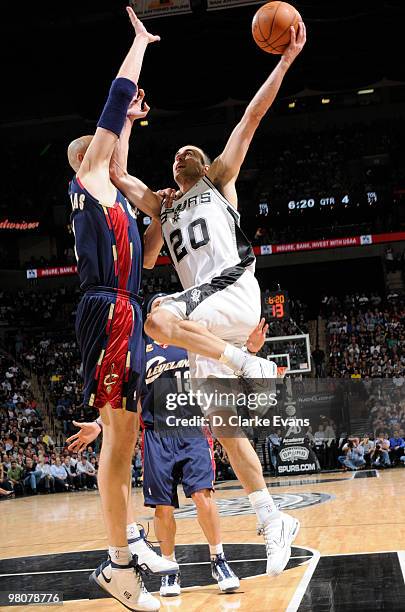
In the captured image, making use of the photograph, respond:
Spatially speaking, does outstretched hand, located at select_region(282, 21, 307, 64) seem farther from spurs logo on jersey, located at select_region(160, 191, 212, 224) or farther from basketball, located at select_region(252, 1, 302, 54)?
spurs logo on jersey, located at select_region(160, 191, 212, 224)

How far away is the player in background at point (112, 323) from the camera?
3.88m

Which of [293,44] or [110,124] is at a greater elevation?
[293,44]

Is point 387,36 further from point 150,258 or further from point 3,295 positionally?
point 150,258

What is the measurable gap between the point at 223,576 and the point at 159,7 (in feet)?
65.5

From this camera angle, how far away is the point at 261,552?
682cm

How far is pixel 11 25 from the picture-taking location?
25969 millimetres

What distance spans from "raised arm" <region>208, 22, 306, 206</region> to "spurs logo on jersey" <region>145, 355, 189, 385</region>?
1.68m

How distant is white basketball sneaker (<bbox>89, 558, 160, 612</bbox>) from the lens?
3918 millimetres

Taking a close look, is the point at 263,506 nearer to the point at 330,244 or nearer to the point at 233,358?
the point at 233,358

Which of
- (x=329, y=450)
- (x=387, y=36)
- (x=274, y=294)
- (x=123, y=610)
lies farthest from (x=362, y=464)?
(x=387, y=36)

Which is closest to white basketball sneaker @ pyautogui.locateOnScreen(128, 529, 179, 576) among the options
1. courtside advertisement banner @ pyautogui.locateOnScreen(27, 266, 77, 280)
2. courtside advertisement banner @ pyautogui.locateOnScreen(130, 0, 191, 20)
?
courtside advertisement banner @ pyautogui.locateOnScreen(130, 0, 191, 20)

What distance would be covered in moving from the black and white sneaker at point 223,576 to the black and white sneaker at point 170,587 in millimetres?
278

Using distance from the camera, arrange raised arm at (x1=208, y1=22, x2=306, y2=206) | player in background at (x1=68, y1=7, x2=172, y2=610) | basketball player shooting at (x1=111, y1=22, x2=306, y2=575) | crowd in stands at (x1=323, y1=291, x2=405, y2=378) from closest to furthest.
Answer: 1. player in background at (x1=68, y1=7, x2=172, y2=610)
2. basketball player shooting at (x1=111, y1=22, x2=306, y2=575)
3. raised arm at (x1=208, y1=22, x2=306, y2=206)
4. crowd in stands at (x1=323, y1=291, x2=405, y2=378)

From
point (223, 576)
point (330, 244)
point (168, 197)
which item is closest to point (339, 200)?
point (330, 244)
